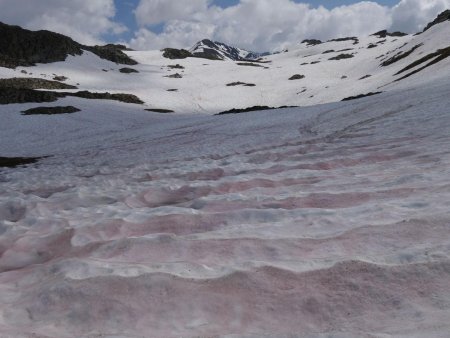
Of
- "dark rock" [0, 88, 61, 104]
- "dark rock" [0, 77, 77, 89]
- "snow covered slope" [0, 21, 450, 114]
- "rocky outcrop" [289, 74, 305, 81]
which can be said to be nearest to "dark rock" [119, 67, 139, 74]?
"snow covered slope" [0, 21, 450, 114]

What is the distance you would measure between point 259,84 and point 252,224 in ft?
241

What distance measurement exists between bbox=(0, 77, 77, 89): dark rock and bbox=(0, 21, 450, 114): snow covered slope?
3.02 metres

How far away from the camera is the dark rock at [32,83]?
54.4m

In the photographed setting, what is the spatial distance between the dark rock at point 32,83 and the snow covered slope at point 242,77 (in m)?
3.02

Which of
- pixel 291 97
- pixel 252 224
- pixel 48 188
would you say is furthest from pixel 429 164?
pixel 291 97

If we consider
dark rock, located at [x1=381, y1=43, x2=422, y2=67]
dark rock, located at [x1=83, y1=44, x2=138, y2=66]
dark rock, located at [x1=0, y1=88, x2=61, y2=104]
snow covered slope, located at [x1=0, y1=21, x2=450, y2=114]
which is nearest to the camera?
dark rock, located at [x1=0, y1=88, x2=61, y2=104]

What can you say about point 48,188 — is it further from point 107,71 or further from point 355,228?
point 107,71

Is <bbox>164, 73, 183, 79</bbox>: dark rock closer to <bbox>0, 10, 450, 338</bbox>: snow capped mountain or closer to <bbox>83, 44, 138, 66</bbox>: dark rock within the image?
<bbox>83, 44, 138, 66</bbox>: dark rock

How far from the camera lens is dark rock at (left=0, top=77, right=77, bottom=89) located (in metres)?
54.4

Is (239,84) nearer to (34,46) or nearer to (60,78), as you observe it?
(60,78)

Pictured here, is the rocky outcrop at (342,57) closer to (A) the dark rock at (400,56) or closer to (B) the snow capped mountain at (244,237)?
(A) the dark rock at (400,56)

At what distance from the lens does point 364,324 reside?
3.71m

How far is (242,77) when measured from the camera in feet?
274

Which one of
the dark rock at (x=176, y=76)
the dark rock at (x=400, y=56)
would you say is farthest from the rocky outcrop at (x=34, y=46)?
the dark rock at (x=400, y=56)
